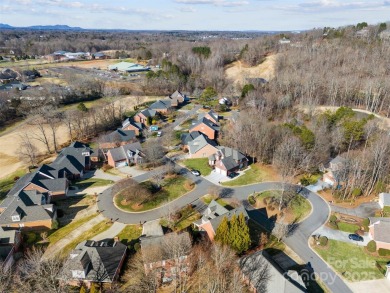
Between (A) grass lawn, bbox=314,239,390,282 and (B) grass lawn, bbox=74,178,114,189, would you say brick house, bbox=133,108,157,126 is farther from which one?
(A) grass lawn, bbox=314,239,390,282

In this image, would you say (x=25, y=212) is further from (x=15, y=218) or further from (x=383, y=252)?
→ (x=383, y=252)

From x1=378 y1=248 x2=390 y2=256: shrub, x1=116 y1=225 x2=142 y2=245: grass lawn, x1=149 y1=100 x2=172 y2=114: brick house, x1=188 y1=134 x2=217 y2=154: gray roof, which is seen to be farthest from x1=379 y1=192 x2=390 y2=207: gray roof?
x1=149 y1=100 x2=172 y2=114: brick house

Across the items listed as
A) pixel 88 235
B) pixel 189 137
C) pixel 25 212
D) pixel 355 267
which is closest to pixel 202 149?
pixel 189 137

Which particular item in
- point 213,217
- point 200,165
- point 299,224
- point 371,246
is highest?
point 213,217

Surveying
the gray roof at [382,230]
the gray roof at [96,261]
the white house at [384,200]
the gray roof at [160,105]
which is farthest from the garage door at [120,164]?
the white house at [384,200]

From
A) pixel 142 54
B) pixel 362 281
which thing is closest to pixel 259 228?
pixel 362 281

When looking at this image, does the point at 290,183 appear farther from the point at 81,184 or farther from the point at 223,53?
the point at 223,53
